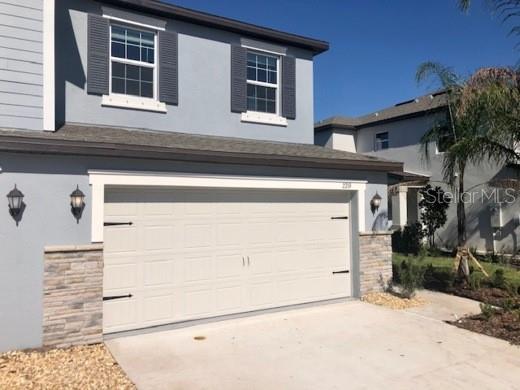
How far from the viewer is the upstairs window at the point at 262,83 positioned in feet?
36.6

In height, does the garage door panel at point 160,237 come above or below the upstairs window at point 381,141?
below

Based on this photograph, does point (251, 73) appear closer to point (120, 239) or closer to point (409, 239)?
point (120, 239)

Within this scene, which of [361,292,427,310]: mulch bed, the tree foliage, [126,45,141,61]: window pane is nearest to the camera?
[361,292,427,310]: mulch bed

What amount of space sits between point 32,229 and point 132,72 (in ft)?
15.2

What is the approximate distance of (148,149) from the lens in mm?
6949

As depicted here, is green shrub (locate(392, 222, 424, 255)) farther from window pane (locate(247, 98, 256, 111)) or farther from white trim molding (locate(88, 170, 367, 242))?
window pane (locate(247, 98, 256, 111))

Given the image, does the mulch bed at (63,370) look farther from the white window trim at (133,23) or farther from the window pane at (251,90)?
the window pane at (251,90)

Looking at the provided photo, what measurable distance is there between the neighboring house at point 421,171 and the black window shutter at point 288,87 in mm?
4067

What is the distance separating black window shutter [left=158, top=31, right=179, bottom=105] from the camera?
9789 mm

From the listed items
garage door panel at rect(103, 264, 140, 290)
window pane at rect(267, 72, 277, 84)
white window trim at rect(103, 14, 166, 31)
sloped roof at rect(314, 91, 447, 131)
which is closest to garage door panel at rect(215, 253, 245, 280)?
garage door panel at rect(103, 264, 140, 290)

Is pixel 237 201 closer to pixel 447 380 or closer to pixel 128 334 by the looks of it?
pixel 128 334

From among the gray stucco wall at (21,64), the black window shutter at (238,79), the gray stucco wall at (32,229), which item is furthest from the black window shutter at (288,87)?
the gray stucco wall at (21,64)

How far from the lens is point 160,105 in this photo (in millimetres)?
9773

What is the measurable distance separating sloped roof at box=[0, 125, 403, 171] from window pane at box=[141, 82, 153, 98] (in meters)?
0.91
